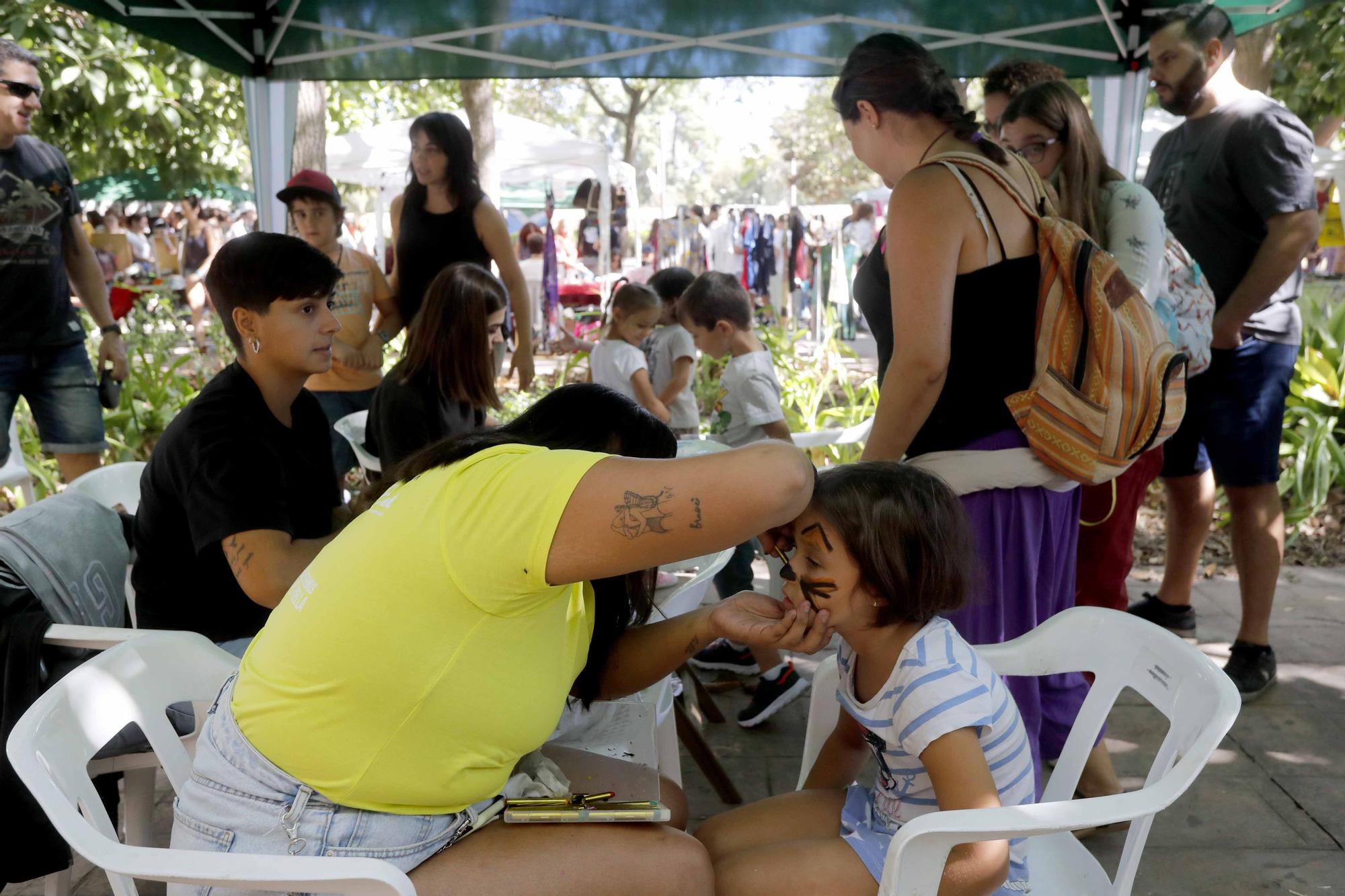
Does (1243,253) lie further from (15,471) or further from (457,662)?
(15,471)

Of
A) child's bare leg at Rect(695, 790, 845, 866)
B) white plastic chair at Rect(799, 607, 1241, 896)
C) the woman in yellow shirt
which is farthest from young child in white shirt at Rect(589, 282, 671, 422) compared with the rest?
the woman in yellow shirt

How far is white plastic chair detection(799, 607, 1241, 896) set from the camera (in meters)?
1.40

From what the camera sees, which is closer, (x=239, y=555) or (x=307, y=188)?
(x=239, y=555)

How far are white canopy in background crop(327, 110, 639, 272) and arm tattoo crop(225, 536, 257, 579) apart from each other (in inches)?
365

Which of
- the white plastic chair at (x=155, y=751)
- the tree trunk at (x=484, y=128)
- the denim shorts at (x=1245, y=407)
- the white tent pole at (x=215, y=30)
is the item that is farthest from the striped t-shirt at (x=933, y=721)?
the tree trunk at (x=484, y=128)

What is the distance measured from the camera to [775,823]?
1.80m

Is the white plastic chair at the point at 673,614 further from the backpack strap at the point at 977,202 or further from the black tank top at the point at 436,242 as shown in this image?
the black tank top at the point at 436,242

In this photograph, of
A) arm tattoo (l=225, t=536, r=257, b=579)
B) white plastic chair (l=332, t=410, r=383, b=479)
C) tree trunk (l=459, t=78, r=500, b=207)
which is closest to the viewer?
arm tattoo (l=225, t=536, r=257, b=579)

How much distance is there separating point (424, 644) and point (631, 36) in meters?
5.07

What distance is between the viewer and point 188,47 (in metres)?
4.90

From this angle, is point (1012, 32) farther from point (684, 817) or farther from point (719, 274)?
point (684, 817)

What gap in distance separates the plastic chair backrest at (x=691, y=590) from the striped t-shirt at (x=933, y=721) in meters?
0.58

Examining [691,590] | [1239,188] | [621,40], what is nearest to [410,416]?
[691,590]

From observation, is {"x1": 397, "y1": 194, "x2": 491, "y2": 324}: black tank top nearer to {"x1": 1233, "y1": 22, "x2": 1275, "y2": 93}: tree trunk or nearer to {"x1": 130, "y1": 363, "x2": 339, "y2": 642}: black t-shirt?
{"x1": 130, "y1": 363, "x2": 339, "y2": 642}: black t-shirt
